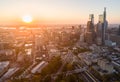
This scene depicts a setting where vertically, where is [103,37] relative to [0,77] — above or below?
above

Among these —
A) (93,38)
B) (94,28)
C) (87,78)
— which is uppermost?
(94,28)

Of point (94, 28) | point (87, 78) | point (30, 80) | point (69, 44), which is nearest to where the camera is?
point (30, 80)

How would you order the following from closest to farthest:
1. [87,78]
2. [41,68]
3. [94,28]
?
[87,78] → [41,68] → [94,28]

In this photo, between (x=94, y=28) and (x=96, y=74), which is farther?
(x=94, y=28)

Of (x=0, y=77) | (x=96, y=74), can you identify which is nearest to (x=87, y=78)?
(x=96, y=74)

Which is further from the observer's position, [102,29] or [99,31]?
[99,31]

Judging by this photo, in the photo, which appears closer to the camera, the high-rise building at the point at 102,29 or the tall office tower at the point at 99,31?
the tall office tower at the point at 99,31

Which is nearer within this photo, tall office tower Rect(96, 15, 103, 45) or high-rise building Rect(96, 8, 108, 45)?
tall office tower Rect(96, 15, 103, 45)

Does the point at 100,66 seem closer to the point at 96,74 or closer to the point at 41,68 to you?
the point at 96,74

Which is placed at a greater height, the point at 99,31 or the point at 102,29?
the point at 102,29
